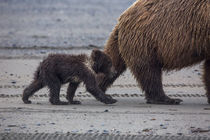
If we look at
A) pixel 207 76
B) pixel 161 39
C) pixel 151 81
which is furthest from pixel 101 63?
pixel 207 76

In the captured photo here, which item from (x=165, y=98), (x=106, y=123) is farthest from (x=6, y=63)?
(x=106, y=123)

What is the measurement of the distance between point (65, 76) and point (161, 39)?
1590 millimetres

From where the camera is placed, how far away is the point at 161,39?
923 centimetres

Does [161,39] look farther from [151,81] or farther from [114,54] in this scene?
[114,54]

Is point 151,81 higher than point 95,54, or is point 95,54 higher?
point 95,54

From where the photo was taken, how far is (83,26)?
20297 millimetres

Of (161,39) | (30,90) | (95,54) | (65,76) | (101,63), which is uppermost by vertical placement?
(161,39)

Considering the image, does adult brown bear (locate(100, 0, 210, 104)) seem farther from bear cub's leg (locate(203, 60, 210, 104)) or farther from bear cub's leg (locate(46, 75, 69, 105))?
bear cub's leg (locate(46, 75, 69, 105))

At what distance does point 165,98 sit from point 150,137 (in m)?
2.30

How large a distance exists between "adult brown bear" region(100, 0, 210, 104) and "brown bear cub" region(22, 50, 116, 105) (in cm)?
60

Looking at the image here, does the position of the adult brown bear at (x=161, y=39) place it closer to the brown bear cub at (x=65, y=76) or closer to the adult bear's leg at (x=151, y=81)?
the adult bear's leg at (x=151, y=81)

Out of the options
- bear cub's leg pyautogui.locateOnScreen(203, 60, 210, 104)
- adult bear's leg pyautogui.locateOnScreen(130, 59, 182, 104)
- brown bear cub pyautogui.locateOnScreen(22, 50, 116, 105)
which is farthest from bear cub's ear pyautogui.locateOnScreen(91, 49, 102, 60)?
bear cub's leg pyautogui.locateOnScreen(203, 60, 210, 104)

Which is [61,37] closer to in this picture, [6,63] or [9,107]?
[6,63]

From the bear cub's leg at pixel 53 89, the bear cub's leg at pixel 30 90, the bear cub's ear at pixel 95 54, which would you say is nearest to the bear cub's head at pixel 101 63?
the bear cub's ear at pixel 95 54
